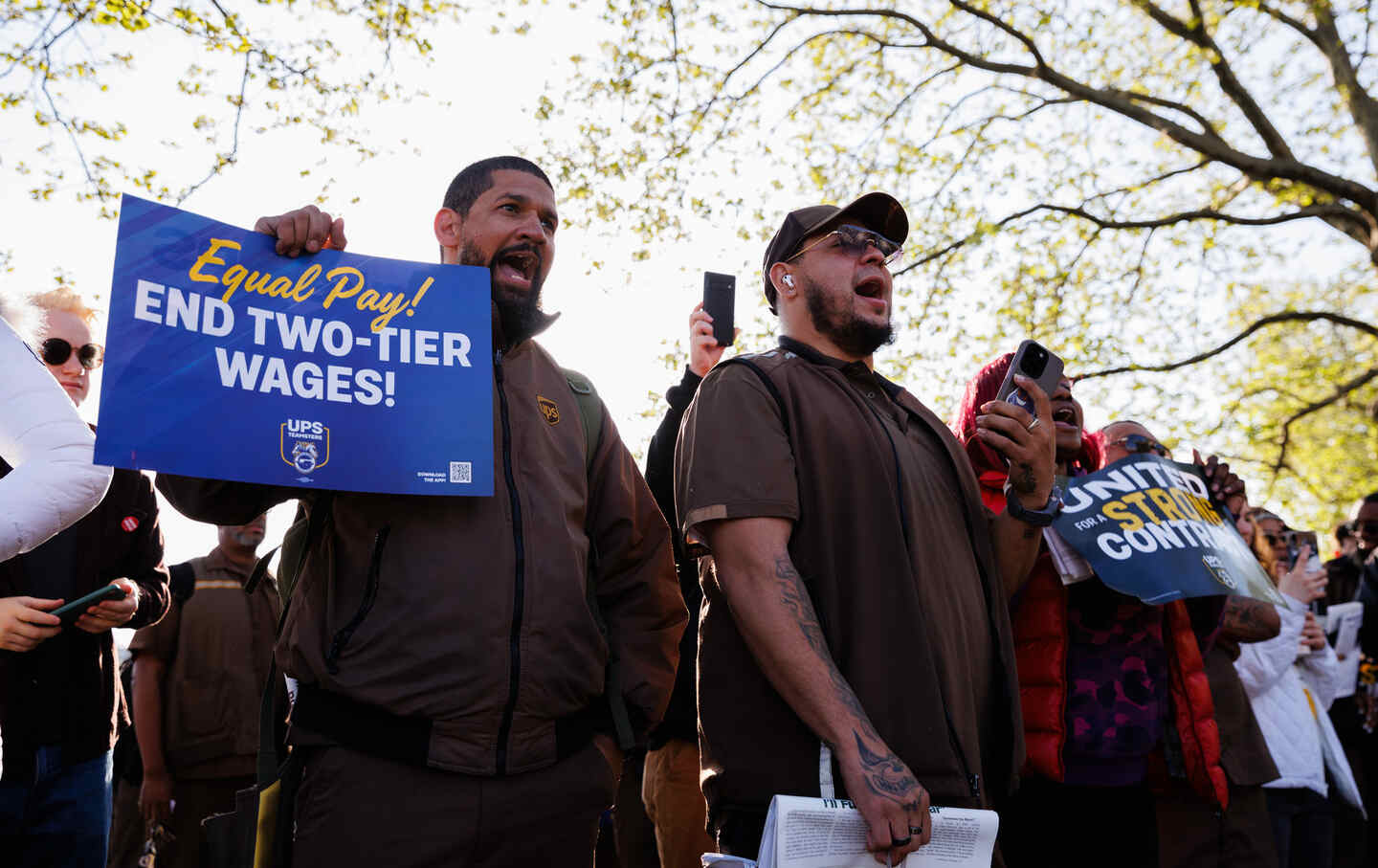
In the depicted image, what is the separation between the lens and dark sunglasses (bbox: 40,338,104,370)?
11.3 feet

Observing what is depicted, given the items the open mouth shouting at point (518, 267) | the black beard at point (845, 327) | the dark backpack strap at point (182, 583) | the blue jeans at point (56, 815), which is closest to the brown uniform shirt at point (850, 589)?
the black beard at point (845, 327)

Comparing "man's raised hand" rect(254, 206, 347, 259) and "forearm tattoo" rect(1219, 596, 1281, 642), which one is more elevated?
"man's raised hand" rect(254, 206, 347, 259)

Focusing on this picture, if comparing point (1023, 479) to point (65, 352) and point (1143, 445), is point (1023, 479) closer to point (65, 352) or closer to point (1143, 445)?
point (1143, 445)

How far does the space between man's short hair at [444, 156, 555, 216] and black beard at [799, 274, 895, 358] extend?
912 mm

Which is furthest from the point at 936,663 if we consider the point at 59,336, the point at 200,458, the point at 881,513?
the point at 59,336

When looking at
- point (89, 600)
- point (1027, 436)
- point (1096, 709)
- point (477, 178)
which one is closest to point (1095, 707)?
point (1096, 709)

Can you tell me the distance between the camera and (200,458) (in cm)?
236

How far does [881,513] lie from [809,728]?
0.55 metres

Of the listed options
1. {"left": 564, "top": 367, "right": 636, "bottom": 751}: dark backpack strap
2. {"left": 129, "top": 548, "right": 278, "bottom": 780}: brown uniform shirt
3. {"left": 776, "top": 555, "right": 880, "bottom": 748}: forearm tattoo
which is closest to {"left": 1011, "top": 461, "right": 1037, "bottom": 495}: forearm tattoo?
{"left": 776, "top": 555, "right": 880, "bottom": 748}: forearm tattoo

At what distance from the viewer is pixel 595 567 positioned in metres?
2.96

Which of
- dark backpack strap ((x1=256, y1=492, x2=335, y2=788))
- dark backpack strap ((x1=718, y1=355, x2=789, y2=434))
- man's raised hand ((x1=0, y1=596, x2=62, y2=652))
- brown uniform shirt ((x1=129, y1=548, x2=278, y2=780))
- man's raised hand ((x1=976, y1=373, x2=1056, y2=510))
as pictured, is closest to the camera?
man's raised hand ((x1=0, y1=596, x2=62, y2=652))

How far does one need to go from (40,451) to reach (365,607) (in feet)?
2.43

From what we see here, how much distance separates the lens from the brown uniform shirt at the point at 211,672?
575cm

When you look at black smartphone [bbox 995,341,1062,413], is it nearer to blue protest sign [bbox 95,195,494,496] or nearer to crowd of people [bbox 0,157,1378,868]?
crowd of people [bbox 0,157,1378,868]
